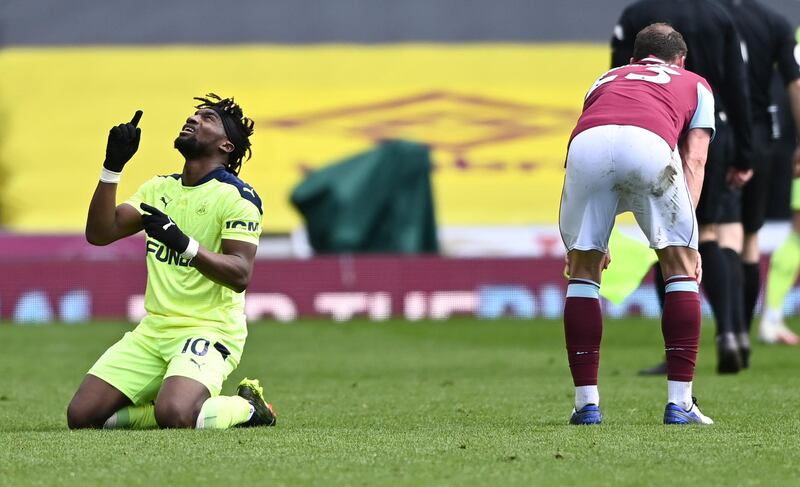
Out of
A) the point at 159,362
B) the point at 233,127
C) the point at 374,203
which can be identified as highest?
the point at 233,127

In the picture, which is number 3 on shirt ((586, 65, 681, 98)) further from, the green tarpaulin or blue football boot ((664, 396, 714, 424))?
the green tarpaulin

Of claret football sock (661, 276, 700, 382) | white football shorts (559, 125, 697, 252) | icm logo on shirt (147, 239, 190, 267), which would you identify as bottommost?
claret football sock (661, 276, 700, 382)

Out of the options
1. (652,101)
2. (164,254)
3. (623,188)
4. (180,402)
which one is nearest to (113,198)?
(164,254)

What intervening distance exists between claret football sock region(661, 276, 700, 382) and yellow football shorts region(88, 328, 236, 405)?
1829 millimetres

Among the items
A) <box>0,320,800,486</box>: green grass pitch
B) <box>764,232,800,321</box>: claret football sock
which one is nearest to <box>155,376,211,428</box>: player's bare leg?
<box>0,320,800,486</box>: green grass pitch

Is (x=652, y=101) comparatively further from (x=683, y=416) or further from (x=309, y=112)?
(x=309, y=112)

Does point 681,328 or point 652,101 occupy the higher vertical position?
point 652,101

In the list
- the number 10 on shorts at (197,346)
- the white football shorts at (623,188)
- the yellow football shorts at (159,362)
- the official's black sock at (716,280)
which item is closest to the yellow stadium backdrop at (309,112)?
the official's black sock at (716,280)

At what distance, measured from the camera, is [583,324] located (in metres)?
6.11

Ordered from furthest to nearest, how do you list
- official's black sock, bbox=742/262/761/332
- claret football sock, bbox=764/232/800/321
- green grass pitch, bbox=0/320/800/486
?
1. claret football sock, bbox=764/232/800/321
2. official's black sock, bbox=742/262/761/332
3. green grass pitch, bbox=0/320/800/486

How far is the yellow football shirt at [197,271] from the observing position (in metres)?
6.41

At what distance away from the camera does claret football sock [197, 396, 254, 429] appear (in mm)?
6070

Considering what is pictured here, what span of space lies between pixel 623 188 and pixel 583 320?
0.55 meters

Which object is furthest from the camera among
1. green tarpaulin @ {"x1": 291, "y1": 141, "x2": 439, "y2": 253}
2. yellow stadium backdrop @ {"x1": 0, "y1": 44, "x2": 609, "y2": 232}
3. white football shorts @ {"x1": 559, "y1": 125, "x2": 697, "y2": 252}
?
yellow stadium backdrop @ {"x1": 0, "y1": 44, "x2": 609, "y2": 232}
